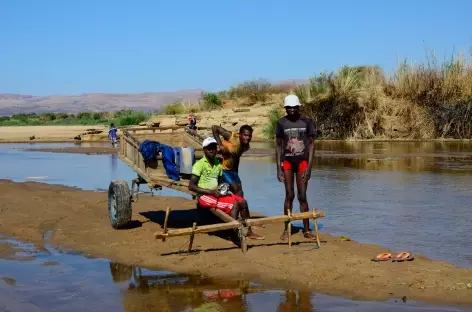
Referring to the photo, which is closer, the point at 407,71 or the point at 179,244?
the point at 179,244

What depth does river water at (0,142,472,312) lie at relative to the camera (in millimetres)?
6723

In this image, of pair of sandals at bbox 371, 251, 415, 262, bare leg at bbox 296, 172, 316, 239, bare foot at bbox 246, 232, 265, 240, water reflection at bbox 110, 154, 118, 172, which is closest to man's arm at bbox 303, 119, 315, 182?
bare leg at bbox 296, 172, 316, 239

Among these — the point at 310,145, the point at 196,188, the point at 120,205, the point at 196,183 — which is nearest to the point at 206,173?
the point at 196,183

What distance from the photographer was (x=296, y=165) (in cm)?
938

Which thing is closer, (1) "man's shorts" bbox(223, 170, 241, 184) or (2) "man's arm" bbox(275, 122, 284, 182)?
(2) "man's arm" bbox(275, 122, 284, 182)

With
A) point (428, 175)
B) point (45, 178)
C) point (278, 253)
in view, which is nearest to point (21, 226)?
point (278, 253)

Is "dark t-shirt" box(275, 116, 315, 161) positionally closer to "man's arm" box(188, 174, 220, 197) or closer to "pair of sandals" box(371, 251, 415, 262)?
"man's arm" box(188, 174, 220, 197)

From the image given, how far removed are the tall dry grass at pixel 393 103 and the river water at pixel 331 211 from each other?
171 inches

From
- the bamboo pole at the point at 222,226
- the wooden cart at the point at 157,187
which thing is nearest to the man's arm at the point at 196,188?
the wooden cart at the point at 157,187

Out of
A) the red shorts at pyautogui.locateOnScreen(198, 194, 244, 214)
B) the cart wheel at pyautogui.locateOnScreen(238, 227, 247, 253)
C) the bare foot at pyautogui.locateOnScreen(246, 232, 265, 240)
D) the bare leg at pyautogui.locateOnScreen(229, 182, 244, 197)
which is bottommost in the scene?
the bare foot at pyautogui.locateOnScreen(246, 232, 265, 240)

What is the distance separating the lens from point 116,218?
10211 millimetres

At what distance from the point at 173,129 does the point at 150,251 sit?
14.2 ft

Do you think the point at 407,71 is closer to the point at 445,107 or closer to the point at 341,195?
the point at 445,107

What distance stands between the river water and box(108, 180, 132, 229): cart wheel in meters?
1.47
